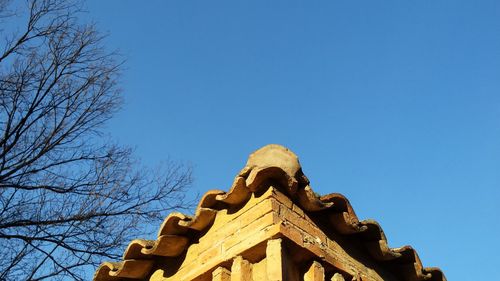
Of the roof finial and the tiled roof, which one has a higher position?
the roof finial

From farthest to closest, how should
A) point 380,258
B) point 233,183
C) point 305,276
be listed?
point 380,258 < point 233,183 < point 305,276

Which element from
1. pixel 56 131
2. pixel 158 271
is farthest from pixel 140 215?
pixel 158 271

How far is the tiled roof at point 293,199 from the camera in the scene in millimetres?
4031

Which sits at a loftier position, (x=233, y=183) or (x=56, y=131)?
(x=56, y=131)

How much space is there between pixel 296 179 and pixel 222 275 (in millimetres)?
906

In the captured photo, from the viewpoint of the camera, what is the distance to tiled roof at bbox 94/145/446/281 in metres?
4.03

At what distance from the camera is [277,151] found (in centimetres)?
412

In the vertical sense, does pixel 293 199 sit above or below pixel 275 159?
below

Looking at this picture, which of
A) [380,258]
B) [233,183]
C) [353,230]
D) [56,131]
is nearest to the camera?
[233,183]

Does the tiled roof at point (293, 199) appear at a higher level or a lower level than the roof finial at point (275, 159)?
lower

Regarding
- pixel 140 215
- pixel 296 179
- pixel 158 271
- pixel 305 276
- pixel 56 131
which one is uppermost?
pixel 56 131

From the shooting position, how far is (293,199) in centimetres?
414

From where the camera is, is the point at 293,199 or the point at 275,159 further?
the point at 293,199

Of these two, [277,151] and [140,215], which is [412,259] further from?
[140,215]
